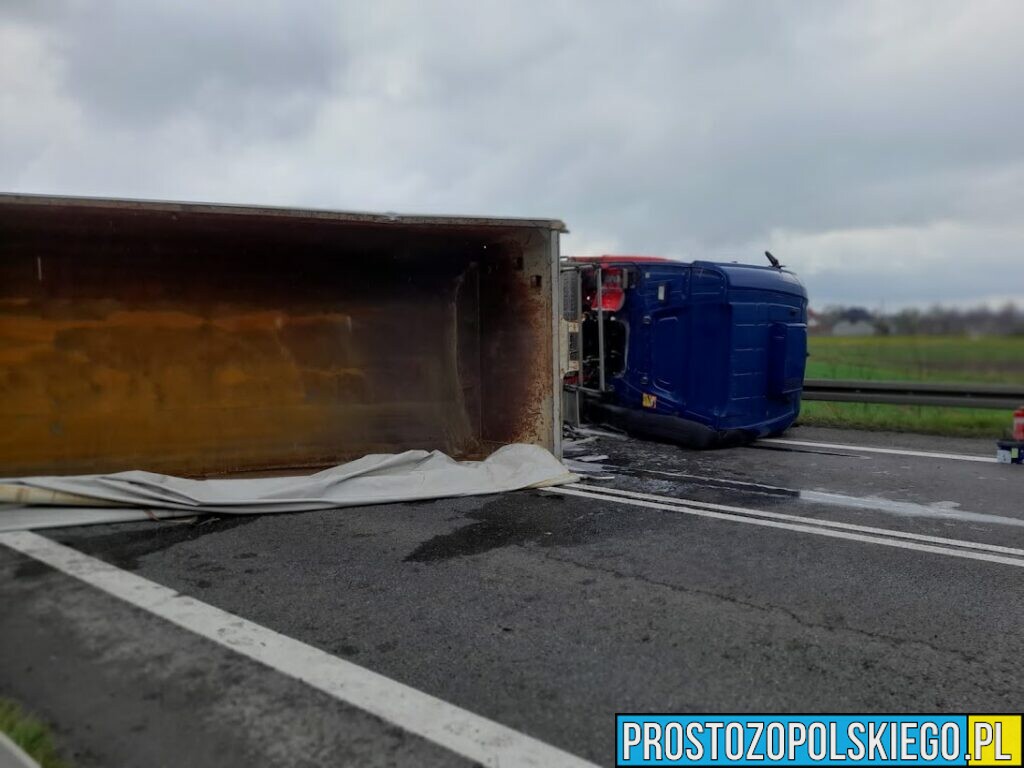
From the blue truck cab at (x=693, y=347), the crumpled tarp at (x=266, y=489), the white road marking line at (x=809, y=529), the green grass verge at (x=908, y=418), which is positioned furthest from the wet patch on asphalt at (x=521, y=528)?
the green grass verge at (x=908, y=418)

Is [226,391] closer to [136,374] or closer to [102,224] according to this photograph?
[136,374]

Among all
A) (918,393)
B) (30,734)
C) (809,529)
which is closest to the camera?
(30,734)

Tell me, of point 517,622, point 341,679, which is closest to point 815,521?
point 517,622

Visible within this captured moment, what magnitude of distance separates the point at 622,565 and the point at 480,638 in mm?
1233

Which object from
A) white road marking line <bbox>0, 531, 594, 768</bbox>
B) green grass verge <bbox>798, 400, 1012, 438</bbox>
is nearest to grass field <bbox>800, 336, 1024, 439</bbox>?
green grass verge <bbox>798, 400, 1012, 438</bbox>

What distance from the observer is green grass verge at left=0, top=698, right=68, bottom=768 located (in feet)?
7.57

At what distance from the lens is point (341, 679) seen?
9.33ft

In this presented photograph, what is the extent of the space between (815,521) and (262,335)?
15.2 ft

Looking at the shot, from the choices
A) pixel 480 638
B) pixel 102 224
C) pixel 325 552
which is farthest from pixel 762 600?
pixel 102 224

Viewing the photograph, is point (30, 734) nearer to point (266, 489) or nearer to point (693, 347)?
point (266, 489)

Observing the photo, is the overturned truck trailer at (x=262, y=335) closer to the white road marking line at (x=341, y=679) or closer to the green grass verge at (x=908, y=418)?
the white road marking line at (x=341, y=679)

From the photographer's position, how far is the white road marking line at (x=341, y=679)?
240 centimetres

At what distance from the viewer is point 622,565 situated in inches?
165

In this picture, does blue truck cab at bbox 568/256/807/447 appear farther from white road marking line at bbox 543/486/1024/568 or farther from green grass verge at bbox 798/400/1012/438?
white road marking line at bbox 543/486/1024/568
